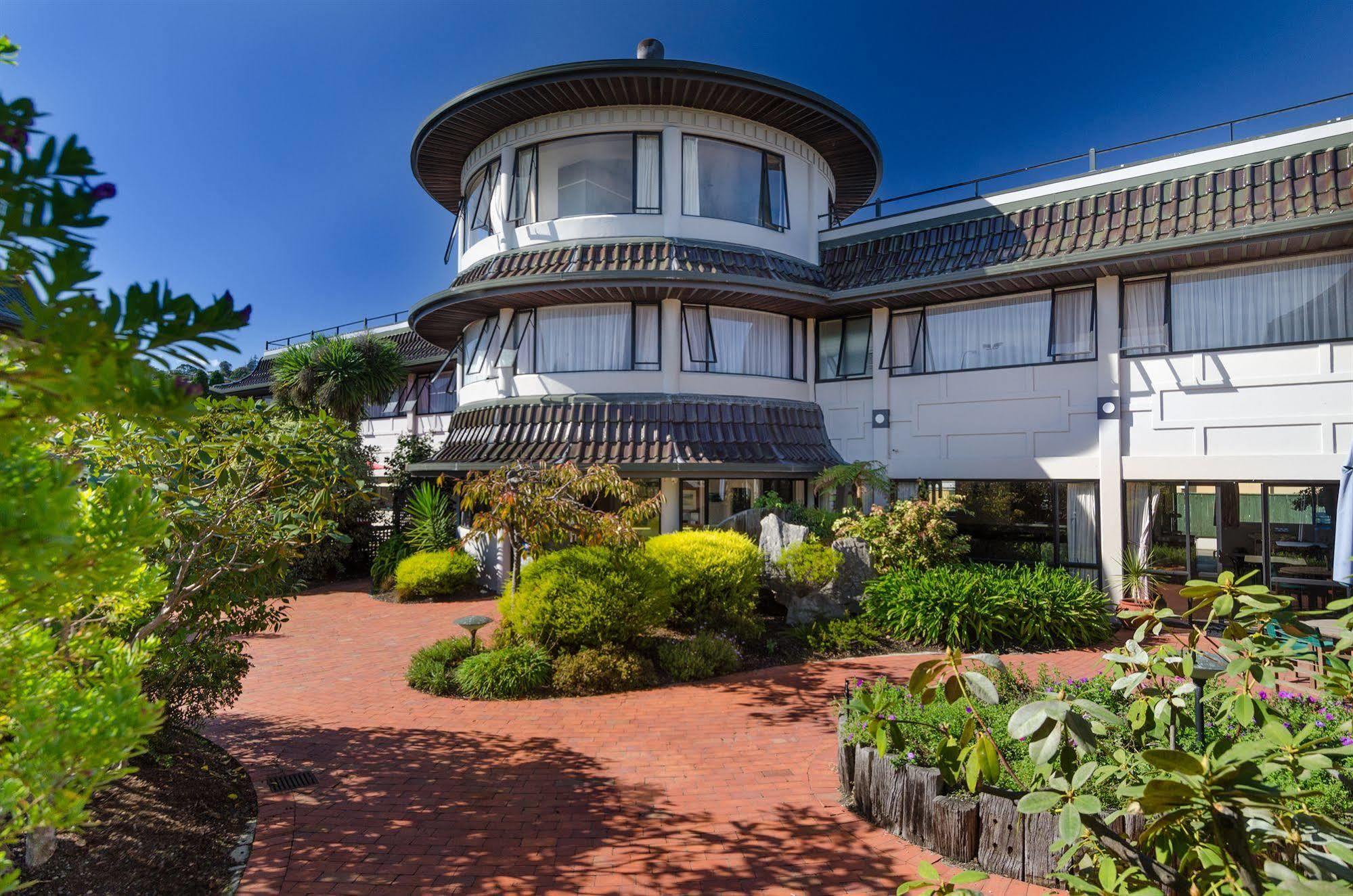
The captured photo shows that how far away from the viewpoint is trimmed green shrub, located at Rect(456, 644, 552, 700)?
864cm

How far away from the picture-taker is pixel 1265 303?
454 inches

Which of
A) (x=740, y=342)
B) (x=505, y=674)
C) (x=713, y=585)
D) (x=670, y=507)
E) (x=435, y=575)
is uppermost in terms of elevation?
(x=740, y=342)

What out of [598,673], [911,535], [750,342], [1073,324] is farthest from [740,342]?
[598,673]

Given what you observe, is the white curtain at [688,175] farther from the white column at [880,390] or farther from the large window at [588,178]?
the white column at [880,390]

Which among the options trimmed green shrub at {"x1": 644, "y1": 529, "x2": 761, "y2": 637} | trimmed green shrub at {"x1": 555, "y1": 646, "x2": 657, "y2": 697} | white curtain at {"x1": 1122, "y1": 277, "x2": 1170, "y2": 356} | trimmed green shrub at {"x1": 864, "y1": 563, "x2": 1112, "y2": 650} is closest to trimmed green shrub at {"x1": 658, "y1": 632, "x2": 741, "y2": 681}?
trimmed green shrub at {"x1": 555, "y1": 646, "x2": 657, "y2": 697}

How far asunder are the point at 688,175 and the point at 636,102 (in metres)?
1.78

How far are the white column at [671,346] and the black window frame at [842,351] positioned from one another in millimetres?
3475

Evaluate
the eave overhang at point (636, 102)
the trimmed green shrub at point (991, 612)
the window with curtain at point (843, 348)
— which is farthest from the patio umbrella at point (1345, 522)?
the eave overhang at point (636, 102)

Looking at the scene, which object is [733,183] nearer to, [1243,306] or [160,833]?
[1243,306]

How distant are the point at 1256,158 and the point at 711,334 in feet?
31.5

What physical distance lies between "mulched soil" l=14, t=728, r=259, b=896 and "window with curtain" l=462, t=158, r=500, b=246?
12377mm

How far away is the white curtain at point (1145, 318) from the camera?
1234 cm

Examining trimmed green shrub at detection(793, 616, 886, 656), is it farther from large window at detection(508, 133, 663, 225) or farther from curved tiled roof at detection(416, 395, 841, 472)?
large window at detection(508, 133, 663, 225)

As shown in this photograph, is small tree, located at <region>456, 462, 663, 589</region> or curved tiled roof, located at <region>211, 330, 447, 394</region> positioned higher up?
curved tiled roof, located at <region>211, 330, 447, 394</region>
